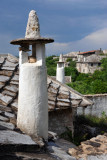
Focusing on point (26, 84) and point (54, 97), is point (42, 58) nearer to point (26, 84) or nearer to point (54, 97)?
point (26, 84)

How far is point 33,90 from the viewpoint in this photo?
11.6 feet

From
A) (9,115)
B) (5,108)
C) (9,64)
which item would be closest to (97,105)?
(9,64)

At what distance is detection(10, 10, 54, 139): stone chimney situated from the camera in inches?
140

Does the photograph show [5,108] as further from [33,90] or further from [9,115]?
[33,90]

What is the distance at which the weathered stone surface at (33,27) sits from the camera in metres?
3.72

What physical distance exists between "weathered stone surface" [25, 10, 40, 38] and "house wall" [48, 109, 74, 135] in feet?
10.4

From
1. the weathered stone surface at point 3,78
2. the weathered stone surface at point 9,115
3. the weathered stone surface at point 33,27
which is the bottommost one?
the weathered stone surface at point 9,115

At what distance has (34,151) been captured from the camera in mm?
2877

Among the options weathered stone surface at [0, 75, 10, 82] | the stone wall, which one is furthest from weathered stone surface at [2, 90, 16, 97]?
the stone wall

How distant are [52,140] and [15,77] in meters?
2.26

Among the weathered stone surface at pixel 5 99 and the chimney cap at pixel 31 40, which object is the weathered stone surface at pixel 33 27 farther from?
the weathered stone surface at pixel 5 99

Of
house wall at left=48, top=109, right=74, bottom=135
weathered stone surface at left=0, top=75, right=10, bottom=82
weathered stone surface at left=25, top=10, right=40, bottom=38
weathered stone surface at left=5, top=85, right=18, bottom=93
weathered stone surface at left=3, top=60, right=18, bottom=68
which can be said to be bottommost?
house wall at left=48, top=109, right=74, bottom=135

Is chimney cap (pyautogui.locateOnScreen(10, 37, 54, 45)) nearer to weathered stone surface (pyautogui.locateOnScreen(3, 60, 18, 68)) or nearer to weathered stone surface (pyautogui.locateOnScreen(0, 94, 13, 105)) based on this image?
weathered stone surface (pyautogui.locateOnScreen(0, 94, 13, 105))

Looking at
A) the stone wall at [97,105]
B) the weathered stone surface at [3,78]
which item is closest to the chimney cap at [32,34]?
the weathered stone surface at [3,78]
